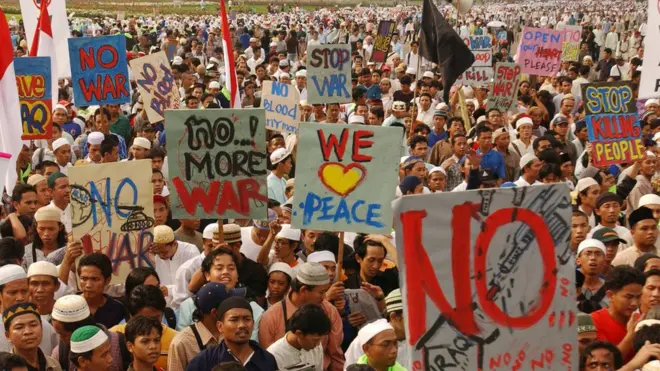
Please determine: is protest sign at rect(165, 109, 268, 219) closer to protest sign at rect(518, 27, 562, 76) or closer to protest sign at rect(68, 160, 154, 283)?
protest sign at rect(68, 160, 154, 283)

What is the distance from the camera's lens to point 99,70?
12.3 metres

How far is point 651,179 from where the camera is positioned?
10.6 meters

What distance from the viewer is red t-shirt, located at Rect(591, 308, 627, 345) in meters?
6.64

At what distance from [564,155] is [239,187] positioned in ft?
13.4

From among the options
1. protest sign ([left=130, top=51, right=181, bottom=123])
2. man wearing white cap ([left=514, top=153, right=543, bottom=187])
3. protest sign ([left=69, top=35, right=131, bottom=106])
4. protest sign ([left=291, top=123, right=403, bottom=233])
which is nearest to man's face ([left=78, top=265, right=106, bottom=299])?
protest sign ([left=291, top=123, right=403, bottom=233])

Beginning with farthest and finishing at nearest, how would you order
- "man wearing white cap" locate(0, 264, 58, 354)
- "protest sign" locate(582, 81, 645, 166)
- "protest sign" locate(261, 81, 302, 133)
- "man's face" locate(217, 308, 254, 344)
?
"protest sign" locate(261, 81, 302, 133), "protest sign" locate(582, 81, 645, 166), "man wearing white cap" locate(0, 264, 58, 354), "man's face" locate(217, 308, 254, 344)

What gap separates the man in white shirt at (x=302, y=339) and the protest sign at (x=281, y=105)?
6.98 m

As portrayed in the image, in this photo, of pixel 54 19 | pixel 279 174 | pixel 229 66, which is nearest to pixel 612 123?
pixel 279 174

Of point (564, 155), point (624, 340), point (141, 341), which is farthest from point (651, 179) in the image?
point (141, 341)

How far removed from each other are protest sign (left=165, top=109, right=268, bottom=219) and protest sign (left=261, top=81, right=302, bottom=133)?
203 inches

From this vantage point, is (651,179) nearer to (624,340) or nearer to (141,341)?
(624,340)

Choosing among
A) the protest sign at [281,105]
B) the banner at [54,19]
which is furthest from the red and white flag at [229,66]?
the banner at [54,19]

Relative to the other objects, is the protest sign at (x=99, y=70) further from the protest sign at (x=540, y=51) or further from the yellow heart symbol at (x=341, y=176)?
the protest sign at (x=540, y=51)

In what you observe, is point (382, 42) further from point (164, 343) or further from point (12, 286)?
point (164, 343)
